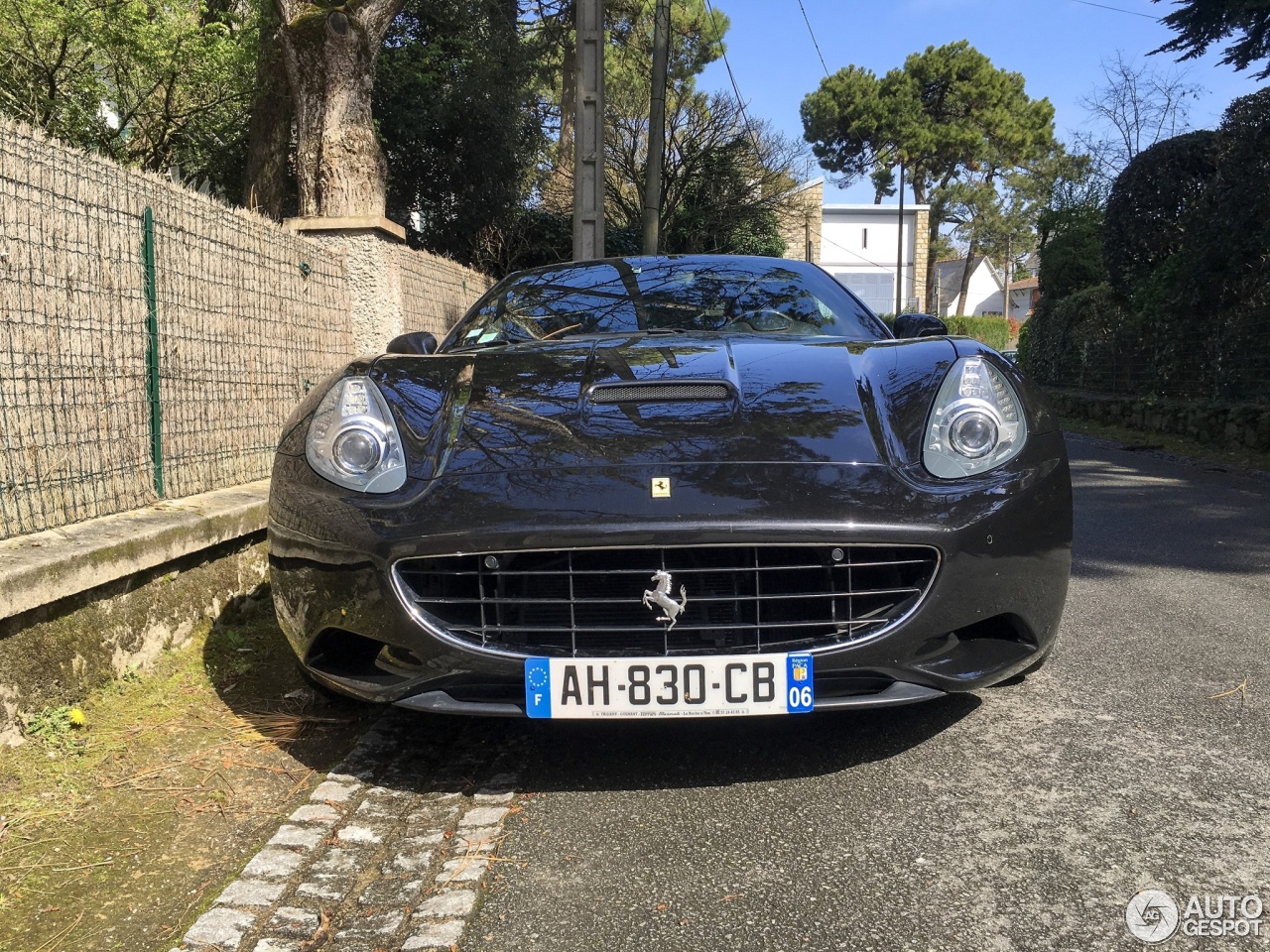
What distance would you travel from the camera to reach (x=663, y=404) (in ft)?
8.29

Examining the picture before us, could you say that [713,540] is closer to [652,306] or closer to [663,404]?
[663,404]

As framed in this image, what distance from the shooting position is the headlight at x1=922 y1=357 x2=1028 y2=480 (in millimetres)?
2334

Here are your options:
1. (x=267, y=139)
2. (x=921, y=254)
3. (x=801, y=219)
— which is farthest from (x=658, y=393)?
(x=921, y=254)

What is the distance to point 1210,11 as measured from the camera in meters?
10.6

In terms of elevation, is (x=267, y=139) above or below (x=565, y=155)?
below

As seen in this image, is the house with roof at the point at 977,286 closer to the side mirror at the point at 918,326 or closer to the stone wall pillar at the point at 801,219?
the stone wall pillar at the point at 801,219

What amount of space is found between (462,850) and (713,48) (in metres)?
27.7

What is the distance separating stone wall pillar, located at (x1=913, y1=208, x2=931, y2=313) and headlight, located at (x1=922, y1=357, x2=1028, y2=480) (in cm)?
4774

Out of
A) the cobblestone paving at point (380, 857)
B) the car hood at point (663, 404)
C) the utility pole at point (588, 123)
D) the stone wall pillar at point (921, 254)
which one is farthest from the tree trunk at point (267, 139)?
the stone wall pillar at point (921, 254)

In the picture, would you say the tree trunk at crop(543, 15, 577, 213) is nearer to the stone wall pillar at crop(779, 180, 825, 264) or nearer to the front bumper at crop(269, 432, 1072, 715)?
the stone wall pillar at crop(779, 180, 825, 264)

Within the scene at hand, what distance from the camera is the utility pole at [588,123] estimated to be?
10.4 metres

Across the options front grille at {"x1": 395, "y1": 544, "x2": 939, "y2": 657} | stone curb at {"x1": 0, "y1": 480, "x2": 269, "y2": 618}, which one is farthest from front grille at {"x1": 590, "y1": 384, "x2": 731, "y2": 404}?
stone curb at {"x1": 0, "y1": 480, "x2": 269, "y2": 618}

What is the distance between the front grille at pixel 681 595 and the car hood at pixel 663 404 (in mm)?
228

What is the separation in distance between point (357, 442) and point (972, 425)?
149 cm
